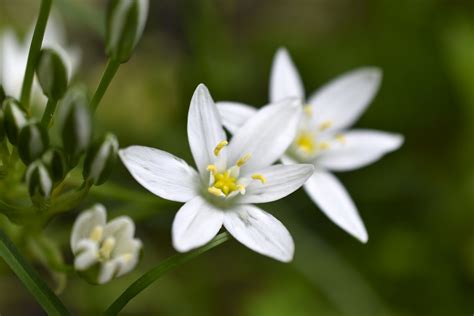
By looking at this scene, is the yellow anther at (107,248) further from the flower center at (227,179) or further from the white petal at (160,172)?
the flower center at (227,179)

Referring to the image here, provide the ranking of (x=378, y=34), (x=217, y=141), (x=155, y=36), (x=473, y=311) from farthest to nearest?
1. (x=155, y=36)
2. (x=378, y=34)
3. (x=473, y=311)
4. (x=217, y=141)

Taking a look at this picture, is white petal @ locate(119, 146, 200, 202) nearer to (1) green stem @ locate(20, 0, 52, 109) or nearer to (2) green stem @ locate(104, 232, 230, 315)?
(2) green stem @ locate(104, 232, 230, 315)

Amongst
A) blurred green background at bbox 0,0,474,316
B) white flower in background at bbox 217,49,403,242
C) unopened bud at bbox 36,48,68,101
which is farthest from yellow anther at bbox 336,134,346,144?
unopened bud at bbox 36,48,68,101

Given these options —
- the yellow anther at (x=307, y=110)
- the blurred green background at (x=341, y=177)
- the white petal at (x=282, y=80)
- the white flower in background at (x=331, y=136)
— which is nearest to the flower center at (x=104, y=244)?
the white flower in background at (x=331, y=136)

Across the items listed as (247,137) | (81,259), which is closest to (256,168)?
(247,137)

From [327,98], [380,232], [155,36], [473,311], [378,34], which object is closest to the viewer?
[327,98]

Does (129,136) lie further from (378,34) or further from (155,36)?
(378,34)
